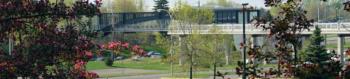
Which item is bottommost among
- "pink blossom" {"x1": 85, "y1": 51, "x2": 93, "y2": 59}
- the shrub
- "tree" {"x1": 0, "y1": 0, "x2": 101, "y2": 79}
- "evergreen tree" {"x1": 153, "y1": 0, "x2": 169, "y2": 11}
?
the shrub

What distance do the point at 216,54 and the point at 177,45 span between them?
363cm

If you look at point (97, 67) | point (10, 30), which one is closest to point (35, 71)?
point (10, 30)

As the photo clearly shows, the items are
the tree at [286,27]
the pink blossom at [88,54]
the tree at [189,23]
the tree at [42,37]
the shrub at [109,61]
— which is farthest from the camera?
the shrub at [109,61]

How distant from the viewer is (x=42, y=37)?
8.94 meters

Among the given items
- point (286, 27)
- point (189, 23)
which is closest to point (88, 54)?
point (286, 27)

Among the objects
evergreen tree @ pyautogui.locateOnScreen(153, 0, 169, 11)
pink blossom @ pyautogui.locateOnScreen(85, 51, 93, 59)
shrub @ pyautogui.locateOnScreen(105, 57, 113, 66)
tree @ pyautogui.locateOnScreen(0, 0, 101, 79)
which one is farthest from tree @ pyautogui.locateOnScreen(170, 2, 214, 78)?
evergreen tree @ pyautogui.locateOnScreen(153, 0, 169, 11)

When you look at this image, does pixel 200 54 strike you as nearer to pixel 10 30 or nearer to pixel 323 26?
pixel 323 26

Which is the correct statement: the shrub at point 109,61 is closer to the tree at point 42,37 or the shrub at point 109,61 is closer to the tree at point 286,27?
the tree at point 42,37

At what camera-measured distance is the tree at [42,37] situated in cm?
816

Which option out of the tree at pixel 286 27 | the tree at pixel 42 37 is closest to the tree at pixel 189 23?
Answer: the tree at pixel 42 37

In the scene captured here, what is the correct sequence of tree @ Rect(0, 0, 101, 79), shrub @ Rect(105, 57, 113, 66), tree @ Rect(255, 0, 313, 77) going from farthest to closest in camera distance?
shrub @ Rect(105, 57, 113, 66)
tree @ Rect(0, 0, 101, 79)
tree @ Rect(255, 0, 313, 77)

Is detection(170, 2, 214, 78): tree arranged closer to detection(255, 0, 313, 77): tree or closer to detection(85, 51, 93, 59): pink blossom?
detection(85, 51, 93, 59): pink blossom

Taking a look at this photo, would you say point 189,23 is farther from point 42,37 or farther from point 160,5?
point 160,5

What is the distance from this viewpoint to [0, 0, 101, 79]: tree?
816cm
